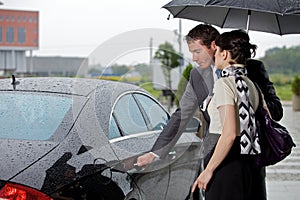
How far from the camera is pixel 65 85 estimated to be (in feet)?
11.3

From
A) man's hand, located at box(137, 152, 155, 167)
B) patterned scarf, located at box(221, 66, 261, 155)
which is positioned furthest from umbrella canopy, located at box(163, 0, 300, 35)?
man's hand, located at box(137, 152, 155, 167)

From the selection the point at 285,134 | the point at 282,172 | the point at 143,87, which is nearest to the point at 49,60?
the point at 282,172

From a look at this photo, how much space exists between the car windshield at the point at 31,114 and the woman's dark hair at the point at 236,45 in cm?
108

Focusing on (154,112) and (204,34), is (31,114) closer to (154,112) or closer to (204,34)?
(154,112)

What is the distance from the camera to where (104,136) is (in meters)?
2.99

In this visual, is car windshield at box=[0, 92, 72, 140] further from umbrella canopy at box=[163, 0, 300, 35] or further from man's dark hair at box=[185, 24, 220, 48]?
umbrella canopy at box=[163, 0, 300, 35]

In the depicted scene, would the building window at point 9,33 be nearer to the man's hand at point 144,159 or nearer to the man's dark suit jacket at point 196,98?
the man's dark suit jacket at point 196,98

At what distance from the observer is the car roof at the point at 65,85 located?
3360 mm

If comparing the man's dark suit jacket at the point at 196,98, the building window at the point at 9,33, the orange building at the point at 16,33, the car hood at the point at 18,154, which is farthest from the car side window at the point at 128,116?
the building window at the point at 9,33

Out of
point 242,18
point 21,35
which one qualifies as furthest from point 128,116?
point 21,35

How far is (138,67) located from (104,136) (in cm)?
57

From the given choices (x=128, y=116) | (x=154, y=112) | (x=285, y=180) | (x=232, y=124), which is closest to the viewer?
(x=232, y=124)

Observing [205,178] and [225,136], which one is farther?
[205,178]

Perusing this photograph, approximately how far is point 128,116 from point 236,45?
1059mm
